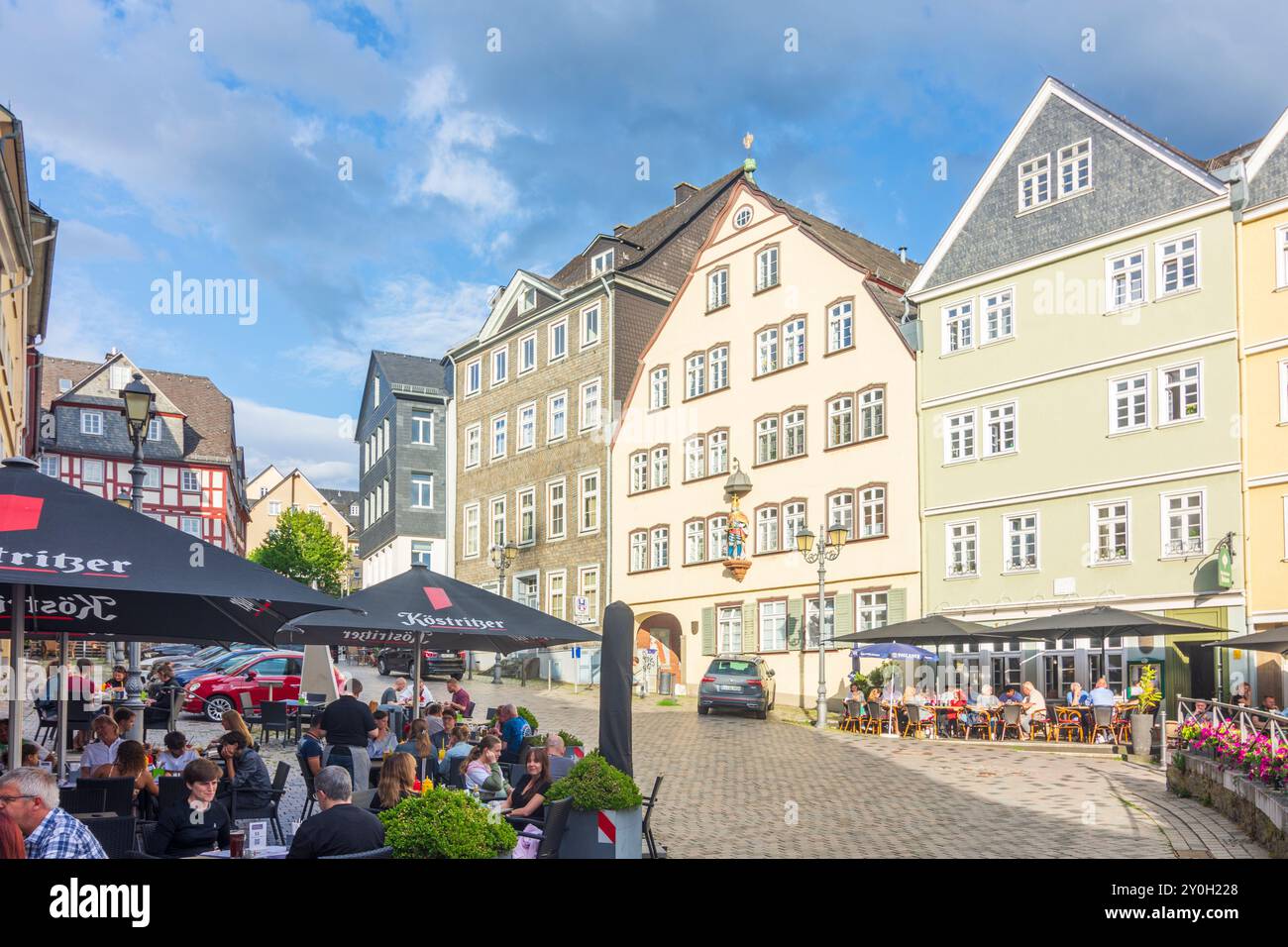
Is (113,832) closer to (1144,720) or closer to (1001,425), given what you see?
(1144,720)

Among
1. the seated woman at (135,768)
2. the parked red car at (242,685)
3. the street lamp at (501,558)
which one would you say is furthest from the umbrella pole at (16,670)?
the street lamp at (501,558)

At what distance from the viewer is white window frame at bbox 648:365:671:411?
1777 inches

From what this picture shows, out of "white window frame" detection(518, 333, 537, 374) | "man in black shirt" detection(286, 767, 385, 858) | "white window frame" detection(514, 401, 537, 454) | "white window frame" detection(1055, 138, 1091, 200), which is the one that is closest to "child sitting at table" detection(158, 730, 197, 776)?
"man in black shirt" detection(286, 767, 385, 858)

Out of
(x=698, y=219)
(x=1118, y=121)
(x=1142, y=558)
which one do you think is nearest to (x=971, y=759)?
(x=1142, y=558)

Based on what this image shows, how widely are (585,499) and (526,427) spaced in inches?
222

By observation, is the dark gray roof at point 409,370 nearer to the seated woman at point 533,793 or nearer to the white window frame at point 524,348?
the white window frame at point 524,348

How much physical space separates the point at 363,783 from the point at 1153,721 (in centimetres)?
1637

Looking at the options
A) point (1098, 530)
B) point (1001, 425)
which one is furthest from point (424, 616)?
point (1001, 425)

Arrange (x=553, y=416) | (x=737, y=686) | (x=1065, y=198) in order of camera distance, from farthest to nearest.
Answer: (x=553, y=416), (x=1065, y=198), (x=737, y=686)

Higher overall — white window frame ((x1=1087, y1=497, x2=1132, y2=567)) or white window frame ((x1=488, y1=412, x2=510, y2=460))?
white window frame ((x1=488, y1=412, x2=510, y2=460))

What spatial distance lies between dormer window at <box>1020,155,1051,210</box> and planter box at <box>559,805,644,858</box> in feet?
90.6

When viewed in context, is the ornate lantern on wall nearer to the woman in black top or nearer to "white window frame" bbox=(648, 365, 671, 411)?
"white window frame" bbox=(648, 365, 671, 411)

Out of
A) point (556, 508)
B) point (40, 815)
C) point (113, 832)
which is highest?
point (556, 508)

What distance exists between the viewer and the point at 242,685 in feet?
95.6
